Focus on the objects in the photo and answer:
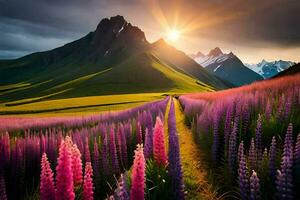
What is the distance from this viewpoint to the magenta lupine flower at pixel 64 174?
348 centimetres

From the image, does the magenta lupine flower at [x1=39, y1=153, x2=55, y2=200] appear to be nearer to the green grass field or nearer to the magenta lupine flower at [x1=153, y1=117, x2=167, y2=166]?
the magenta lupine flower at [x1=153, y1=117, x2=167, y2=166]

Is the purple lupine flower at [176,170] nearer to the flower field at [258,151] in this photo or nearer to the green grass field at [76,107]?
the flower field at [258,151]

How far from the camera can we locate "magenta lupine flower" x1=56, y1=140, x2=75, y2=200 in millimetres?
3483

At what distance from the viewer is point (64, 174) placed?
11.5 feet

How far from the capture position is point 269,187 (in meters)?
5.25

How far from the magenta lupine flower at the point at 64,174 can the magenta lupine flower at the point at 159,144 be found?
2500mm

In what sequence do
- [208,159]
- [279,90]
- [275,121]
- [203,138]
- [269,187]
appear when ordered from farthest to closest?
[279,90], [203,138], [208,159], [275,121], [269,187]

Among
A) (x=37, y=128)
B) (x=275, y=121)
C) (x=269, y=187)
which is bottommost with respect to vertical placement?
(x=37, y=128)

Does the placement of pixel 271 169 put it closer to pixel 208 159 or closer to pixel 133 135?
pixel 208 159

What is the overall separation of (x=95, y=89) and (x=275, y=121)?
184 m

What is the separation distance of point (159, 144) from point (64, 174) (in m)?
2.85

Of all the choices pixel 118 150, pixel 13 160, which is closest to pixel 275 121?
pixel 118 150

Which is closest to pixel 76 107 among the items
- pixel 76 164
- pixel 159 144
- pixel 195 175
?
pixel 195 175

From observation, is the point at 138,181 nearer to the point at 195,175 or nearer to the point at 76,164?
the point at 76,164
